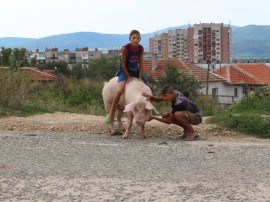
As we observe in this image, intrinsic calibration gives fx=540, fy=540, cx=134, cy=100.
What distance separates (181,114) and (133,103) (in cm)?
96

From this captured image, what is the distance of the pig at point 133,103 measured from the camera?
9.41 metres

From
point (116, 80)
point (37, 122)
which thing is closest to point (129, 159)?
point (116, 80)

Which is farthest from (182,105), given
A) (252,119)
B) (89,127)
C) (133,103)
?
(89,127)

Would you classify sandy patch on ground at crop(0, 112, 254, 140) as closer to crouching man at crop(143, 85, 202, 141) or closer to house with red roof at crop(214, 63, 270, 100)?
crouching man at crop(143, 85, 202, 141)

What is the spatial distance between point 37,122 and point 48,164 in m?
4.34

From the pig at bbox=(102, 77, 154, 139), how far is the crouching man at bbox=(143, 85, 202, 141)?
0.74 feet

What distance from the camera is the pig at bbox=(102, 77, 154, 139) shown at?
30.9 ft

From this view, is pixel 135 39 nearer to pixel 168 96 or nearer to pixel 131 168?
pixel 168 96

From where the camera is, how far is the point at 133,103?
941cm

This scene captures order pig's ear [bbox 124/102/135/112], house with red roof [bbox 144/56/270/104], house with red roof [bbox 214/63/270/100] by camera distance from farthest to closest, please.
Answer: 1. house with red roof [bbox 214/63/270/100]
2. house with red roof [bbox 144/56/270/104]
3. pig's ear [bbox 124/102/135/112]

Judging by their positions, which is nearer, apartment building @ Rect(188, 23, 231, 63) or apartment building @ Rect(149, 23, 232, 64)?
apartment building @ Rect(149, 23, 232, 64)

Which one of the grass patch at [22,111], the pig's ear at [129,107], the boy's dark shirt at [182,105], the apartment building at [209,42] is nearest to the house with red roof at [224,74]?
the grass patch at [22,111]

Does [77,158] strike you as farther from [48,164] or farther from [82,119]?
[82,119]

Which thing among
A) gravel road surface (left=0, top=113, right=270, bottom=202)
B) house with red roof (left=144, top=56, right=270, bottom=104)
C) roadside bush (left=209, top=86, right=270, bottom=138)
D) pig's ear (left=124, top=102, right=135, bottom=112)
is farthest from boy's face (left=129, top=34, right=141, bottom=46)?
house with red roof (left=144, top=56, right=270, bottom=104)
